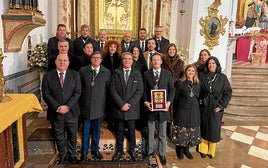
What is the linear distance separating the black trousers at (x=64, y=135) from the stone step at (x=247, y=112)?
15.6 ft

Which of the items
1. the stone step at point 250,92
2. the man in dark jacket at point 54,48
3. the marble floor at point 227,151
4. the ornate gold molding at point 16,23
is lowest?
the marble floor at point 227,151

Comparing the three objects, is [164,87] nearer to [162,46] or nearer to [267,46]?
[162,46]

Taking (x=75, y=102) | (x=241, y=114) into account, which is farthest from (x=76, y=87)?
(x=241, y=114)

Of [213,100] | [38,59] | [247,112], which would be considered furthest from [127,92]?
[247,112]

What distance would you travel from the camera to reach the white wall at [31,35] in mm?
4418

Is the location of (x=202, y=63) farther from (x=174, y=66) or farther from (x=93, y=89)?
(x=93, y=89)

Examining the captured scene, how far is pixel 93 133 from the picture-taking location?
3602 mm

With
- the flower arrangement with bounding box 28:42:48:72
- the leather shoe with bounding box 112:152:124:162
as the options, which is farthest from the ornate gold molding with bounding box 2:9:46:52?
the leather shoe with bounding box 112:152:124:162

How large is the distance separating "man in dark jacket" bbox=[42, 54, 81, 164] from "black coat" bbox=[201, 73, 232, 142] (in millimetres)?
1979

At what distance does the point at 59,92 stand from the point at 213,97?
2.32 meters

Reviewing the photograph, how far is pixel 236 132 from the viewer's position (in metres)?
5.48

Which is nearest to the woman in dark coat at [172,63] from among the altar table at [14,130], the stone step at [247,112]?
the altar table at [14,130]

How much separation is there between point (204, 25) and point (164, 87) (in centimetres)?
443

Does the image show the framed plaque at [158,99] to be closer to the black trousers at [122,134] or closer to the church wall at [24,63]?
the black trousers at [122,134]
